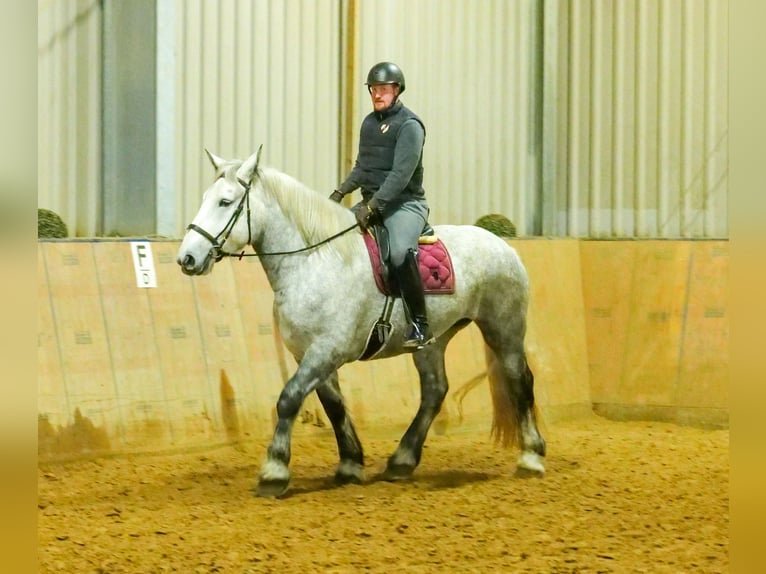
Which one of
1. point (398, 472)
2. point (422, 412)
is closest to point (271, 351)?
point (422, 412)

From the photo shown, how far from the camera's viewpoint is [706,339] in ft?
32.0

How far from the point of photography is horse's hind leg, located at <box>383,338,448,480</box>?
7035 mm

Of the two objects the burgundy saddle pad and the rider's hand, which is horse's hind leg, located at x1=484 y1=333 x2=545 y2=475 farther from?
the rider's hand

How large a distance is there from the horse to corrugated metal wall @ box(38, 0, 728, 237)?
3.17 metres

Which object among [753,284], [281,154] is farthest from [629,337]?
[753,284]

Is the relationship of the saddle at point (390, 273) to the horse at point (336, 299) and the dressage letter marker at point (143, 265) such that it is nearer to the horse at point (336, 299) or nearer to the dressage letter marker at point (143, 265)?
the horse at point (336, 299)

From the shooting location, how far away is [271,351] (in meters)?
8.25

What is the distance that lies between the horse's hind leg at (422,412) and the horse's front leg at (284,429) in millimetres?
1068

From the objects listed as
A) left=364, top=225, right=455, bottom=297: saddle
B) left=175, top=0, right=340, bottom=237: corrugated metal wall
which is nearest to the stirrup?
left=364, top=225, right=455, bottom=297: saddle

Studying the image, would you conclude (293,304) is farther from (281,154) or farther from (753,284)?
(753,284)

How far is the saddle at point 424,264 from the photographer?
651 centimetres

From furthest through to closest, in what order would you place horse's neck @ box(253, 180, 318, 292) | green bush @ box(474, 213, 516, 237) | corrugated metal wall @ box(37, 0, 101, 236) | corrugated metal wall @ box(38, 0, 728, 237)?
green bush @ box(474, 213, 516, 237) → corrugated metal wall @ box(38, 0, 728, 237) → corrugated metal wall @ box(37, 0, 101, 236) → horse's neck @ box(253, 180, 318, 292)

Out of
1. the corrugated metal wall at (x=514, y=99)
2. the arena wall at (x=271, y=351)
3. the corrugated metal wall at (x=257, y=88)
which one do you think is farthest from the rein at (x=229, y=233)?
the corrugated metal wall at (x=514, y=99)

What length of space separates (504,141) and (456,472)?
200 inches
